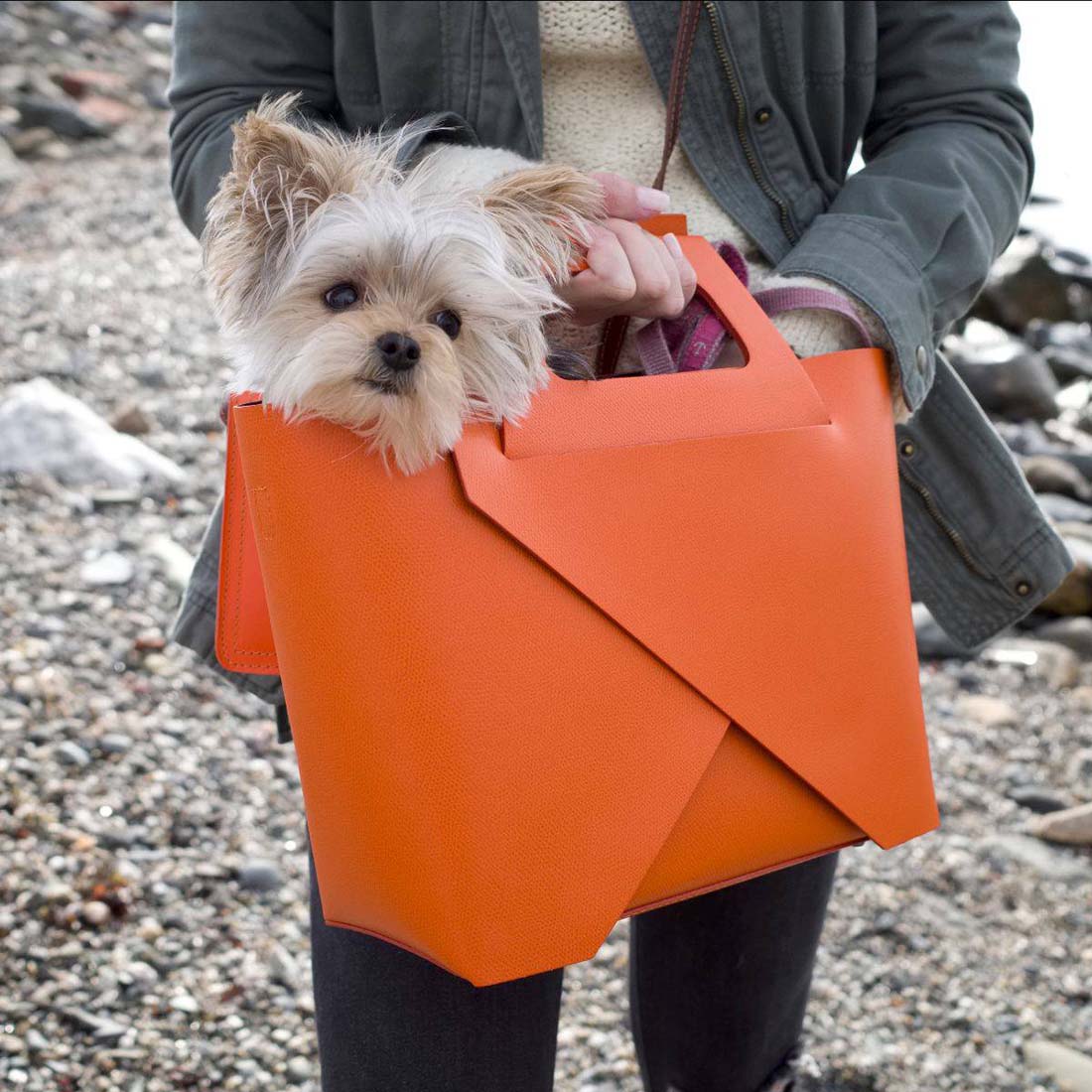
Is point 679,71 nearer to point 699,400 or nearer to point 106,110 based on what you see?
point 699,400

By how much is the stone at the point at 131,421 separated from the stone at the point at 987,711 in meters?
3.28

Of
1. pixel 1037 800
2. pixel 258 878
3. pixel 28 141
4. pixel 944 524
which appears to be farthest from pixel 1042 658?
pixel 28 141

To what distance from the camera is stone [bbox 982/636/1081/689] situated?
4523mm

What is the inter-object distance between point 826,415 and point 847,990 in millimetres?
2143

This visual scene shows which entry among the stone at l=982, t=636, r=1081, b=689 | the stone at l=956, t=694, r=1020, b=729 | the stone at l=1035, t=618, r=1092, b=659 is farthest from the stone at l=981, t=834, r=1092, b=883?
the stone at l=1035, t=618, r=1092, b=659

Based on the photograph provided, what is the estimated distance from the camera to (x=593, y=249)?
52.9 inches

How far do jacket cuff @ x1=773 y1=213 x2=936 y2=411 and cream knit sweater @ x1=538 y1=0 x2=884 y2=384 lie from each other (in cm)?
13

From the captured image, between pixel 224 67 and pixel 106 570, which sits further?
pixel 106 570

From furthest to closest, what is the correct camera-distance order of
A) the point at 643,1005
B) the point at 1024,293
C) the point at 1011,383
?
the point at 1024,293
the point at 1011,383
the point at 643,1005

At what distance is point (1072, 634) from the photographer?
15.5ft

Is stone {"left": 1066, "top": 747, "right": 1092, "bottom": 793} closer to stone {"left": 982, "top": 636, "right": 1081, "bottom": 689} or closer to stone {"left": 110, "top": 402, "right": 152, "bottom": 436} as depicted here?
stone {"left": 982, "top": 636, "right": 1081, "bottom": 689}

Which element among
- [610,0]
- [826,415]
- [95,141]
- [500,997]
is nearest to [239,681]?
[500,997]

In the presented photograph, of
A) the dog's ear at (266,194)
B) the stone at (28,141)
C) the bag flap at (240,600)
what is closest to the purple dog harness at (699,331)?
the dog's ear at (266,194)

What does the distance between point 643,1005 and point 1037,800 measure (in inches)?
87.6
